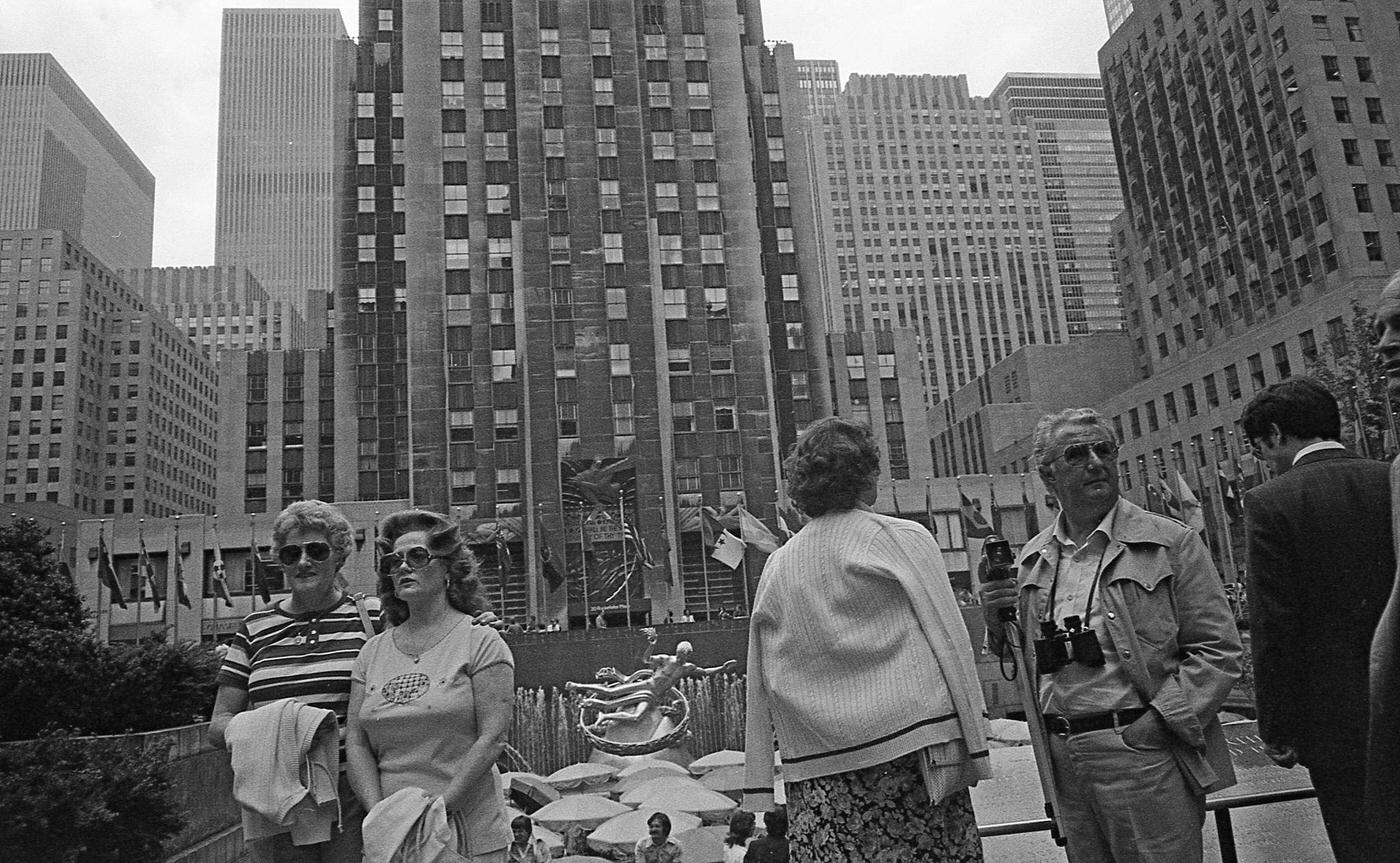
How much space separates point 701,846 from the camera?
12.8 meters

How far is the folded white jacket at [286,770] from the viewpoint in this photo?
4383 mm

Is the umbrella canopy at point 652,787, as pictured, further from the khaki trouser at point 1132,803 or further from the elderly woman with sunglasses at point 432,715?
the khaki trouser at point 1132,803

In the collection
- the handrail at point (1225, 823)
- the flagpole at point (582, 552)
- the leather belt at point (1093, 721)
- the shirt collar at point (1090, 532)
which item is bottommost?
the handrail at point (1225, 823)

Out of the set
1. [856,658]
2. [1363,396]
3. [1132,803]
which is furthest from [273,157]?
[1132,803]

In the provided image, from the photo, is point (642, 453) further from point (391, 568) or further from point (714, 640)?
point (391, 568)

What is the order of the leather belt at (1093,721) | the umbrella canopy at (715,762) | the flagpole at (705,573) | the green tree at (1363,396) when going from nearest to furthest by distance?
1. the leather belt at (1093,721)
2. the umbrella canopy at (715,762)
3. the green tree at (1363,396)
4. the flagpole at (705,573)

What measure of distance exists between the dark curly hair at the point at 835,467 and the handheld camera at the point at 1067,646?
0.91m

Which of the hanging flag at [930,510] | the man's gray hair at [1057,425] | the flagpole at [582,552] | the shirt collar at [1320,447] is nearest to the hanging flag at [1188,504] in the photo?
the hanging flag at [930,510]

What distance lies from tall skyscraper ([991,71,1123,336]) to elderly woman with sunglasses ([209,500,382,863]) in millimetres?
141343

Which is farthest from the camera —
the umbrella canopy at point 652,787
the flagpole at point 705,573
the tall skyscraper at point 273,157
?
the tall skyscraper at point 273,157

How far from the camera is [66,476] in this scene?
341 feet

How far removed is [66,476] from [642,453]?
236ft

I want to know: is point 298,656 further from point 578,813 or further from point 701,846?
point 578,813

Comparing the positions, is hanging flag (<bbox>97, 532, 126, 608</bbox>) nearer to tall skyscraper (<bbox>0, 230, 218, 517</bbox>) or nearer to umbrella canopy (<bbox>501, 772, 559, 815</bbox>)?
umbrella canopy (<bbox>501, 772, 559, 815</bbox>)
